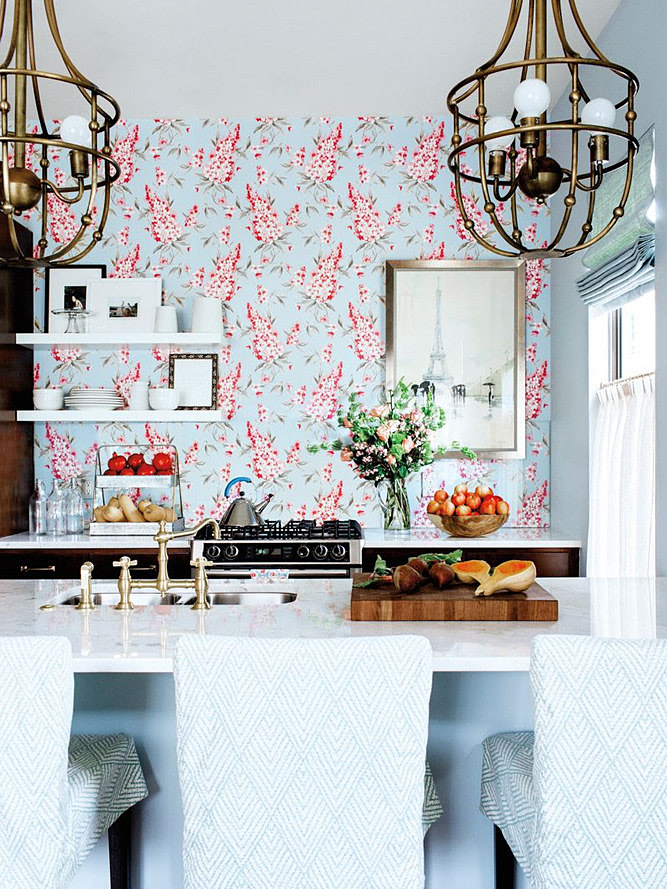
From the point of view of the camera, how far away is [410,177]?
13.7ft

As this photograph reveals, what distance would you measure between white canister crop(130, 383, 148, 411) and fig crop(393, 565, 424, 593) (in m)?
2.32

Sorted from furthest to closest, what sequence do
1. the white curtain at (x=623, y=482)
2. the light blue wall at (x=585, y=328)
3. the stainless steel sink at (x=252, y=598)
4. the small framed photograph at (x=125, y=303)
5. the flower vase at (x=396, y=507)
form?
the small framed photograph at (x=125, y=303)
the flower vase at (x=396, y=507)
the white curtain at (x=623, y=482)
the light blue wall at (x=585, y=328)
the stainless steel sink at (x=252, y=598)

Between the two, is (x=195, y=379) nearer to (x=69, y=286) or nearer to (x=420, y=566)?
(x=69, y=286)

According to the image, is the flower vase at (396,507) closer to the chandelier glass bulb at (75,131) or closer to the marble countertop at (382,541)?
the marble countertop at (382,541)

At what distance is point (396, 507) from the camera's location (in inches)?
155

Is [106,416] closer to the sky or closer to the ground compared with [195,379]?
closer to the ground

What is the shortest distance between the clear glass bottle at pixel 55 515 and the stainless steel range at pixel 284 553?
0.76m

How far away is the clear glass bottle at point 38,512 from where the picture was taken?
3.90 meters

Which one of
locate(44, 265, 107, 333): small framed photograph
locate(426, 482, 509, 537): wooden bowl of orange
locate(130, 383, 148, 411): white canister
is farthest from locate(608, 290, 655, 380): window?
locate(44, 265, 107, 333): small framed photograph

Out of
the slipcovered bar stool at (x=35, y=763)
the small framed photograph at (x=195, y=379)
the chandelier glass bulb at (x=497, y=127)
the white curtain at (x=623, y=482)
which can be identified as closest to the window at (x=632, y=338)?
the white curtain at (x=623, y=482)

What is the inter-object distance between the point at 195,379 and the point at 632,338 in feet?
6.67

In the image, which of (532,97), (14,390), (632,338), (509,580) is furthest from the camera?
(14,390)

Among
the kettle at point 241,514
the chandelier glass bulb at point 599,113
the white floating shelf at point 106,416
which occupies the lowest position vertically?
the kettle at point 241,514

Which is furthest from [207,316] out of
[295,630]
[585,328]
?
[295,630]
